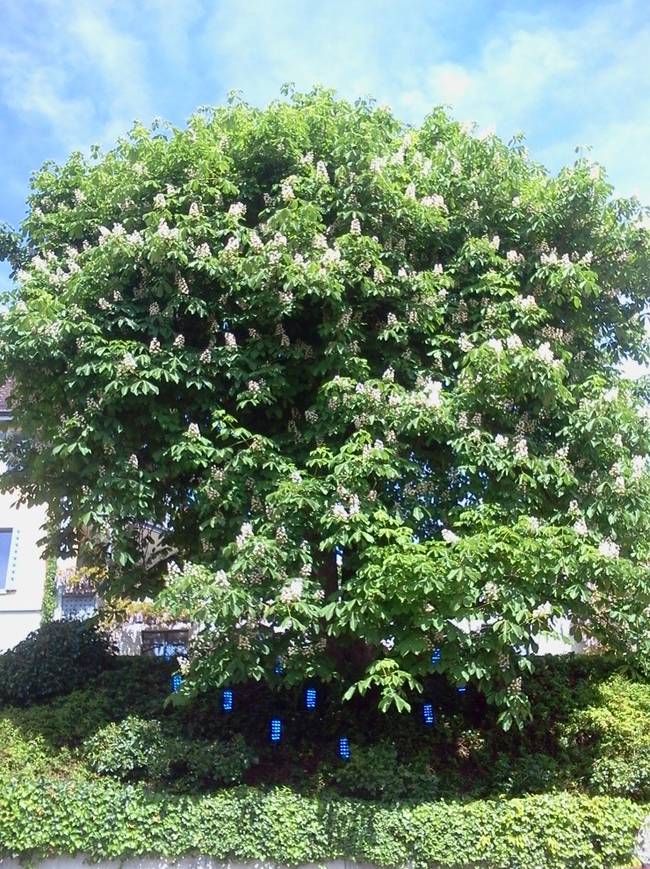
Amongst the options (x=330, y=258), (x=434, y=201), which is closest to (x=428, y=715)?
(x=330, y=258)

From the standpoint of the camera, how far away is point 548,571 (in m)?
6.18

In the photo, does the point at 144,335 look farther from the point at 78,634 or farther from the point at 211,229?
the point at 78,634

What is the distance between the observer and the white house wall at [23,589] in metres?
15.2

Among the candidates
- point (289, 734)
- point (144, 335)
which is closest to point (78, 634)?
point (289, 734)

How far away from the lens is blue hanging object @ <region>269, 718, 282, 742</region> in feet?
26.3

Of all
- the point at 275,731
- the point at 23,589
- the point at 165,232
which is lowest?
the point at 275,731

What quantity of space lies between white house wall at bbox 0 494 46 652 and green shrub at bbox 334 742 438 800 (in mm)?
9896

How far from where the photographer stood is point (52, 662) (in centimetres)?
927

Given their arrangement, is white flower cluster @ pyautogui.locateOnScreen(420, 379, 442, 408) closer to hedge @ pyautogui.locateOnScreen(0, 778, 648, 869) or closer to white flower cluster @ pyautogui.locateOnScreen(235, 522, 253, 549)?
white flower cluster @ pyautogui.locateOnScreen(235, 522, 253, 549)

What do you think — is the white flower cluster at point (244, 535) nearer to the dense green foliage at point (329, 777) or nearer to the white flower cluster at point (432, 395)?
the white flower cluster at point (432, 395)

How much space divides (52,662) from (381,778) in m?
4.54

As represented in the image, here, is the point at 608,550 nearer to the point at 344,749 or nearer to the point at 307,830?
the point at 344,749

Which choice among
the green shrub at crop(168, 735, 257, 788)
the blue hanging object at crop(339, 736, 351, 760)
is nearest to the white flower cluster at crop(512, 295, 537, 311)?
the blue hanging object at crop(339, 736, 351, 760)

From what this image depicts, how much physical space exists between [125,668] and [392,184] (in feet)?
22.1
